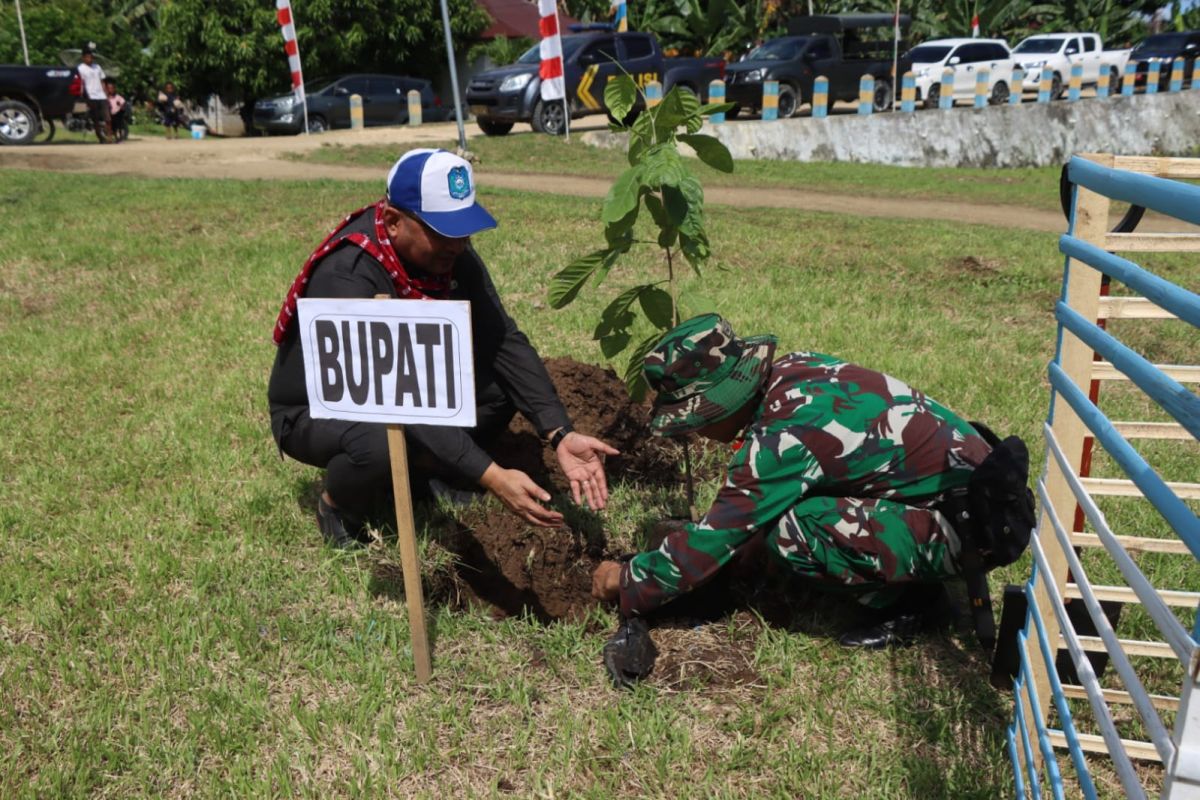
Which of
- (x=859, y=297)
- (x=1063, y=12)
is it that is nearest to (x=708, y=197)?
(x=859, y=297)

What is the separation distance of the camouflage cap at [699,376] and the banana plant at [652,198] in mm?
367

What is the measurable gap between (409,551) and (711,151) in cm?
150

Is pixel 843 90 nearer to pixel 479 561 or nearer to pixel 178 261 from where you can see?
pixel 178 261

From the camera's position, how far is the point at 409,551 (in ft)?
8.91

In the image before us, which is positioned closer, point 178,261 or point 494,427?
point 494,427

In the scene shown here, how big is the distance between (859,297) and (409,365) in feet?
15.8

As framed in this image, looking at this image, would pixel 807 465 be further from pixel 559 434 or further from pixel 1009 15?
pixel 1009 15

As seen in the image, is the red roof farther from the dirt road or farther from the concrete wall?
the dirt road

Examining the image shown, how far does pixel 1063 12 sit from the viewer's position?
39.7 meters

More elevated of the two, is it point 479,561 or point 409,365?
point 409,365

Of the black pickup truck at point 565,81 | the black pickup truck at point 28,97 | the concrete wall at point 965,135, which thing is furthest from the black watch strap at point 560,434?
the black pickup truck at point 28,97

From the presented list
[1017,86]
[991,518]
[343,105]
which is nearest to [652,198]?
[991,518]

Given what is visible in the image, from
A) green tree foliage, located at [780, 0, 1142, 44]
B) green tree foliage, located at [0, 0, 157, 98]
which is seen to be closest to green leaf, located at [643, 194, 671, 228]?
green tree foliage, located at [0, 0, 157, 98]

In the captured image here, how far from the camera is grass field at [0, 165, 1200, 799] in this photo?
2514mm
